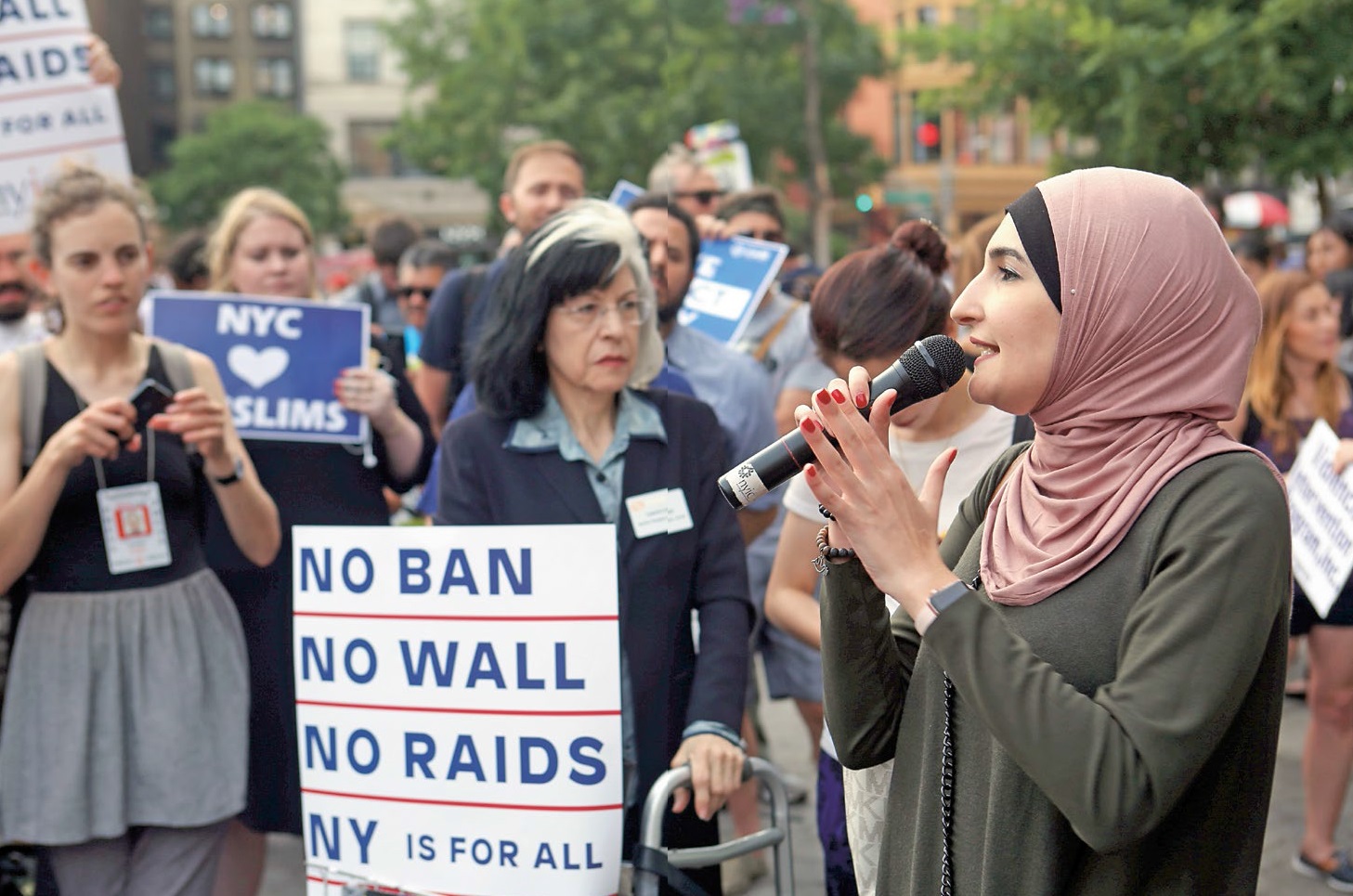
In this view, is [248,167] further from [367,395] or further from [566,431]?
[566,431]

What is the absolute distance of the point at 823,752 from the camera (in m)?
3.50

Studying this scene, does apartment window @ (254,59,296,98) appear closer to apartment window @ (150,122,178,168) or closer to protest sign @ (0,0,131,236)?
apartment window @ (150,122,178,168)

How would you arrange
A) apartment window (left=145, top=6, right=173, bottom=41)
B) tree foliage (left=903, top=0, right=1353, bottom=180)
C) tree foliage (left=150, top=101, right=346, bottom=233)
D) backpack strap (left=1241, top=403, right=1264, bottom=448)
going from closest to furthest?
backpack strap (left=1241, top=403, right=1264, bottom=448)
tree foliage (left=903, top=0, right=1353, bottom=180)
tree foliage (left=150, top=101, right=346, bottom=233)
apartment window (left=145, top=6, right=173, bottom=41)

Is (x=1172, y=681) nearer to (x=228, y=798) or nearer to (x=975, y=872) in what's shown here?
(x=975, y=872)

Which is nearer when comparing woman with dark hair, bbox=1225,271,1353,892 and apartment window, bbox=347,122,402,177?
woman with dark hair, bbox=1225,271,1353,892

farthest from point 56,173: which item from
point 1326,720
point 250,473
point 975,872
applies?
point 1326,720

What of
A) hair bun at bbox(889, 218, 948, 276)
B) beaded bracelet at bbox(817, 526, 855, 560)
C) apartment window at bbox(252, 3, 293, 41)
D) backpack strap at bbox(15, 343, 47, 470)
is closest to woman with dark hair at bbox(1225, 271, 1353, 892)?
hair bun at bbox(889, 218, 948, 276)

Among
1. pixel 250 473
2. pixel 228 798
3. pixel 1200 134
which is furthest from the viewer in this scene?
pixel 1200 134

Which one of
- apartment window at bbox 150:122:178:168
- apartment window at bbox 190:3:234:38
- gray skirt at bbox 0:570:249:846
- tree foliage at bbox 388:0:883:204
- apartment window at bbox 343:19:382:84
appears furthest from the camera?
apartment window at bbox 150:122:178:168

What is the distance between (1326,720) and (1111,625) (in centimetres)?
386

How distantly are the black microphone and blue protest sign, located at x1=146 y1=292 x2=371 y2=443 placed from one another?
285 cm

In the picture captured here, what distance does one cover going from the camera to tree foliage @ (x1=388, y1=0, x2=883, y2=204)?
122 feet

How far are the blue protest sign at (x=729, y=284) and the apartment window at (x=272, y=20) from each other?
68.2 metres

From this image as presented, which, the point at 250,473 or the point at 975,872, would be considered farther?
the point at 250,473
